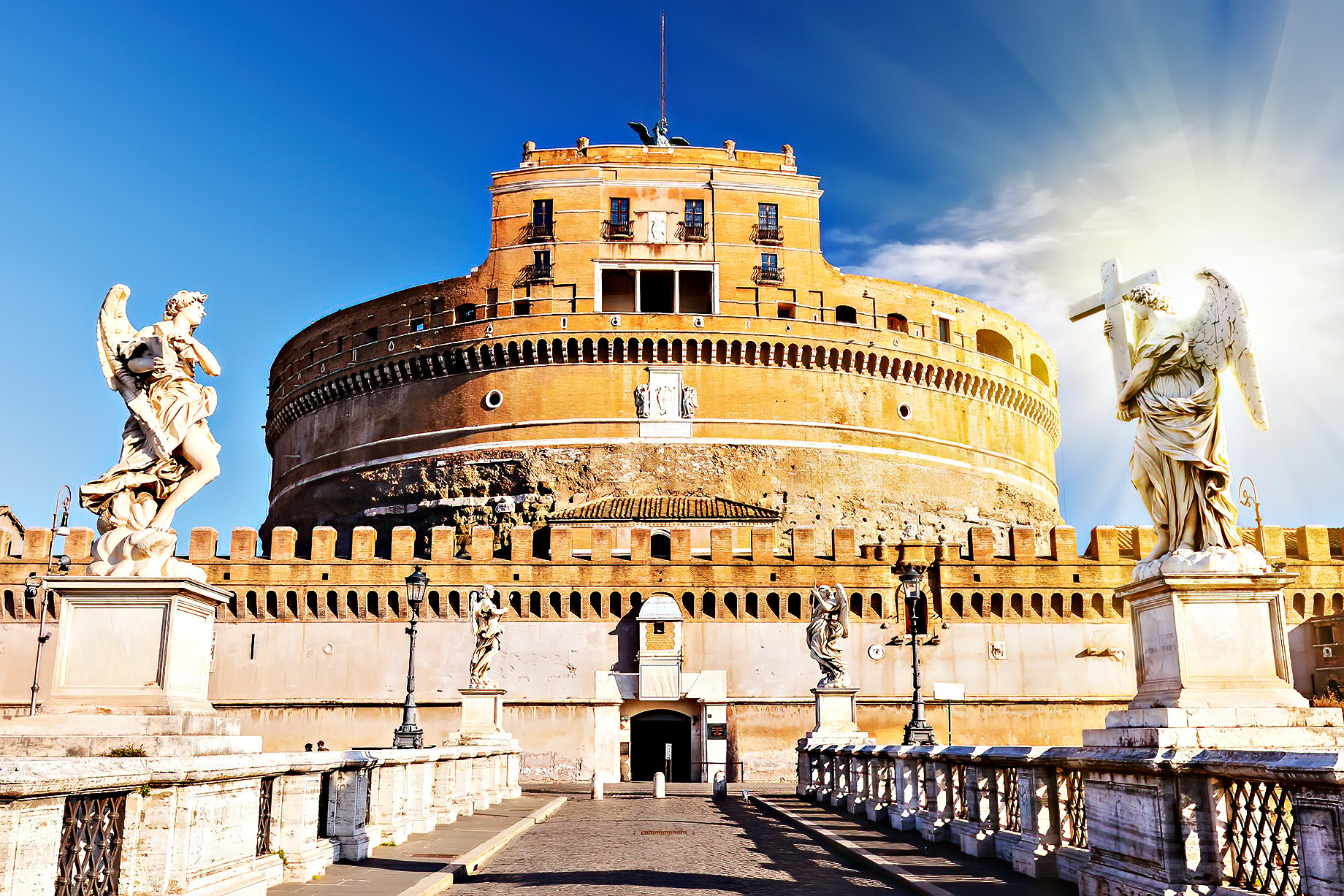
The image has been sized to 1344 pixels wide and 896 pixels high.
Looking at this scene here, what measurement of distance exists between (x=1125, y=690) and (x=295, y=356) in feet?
118

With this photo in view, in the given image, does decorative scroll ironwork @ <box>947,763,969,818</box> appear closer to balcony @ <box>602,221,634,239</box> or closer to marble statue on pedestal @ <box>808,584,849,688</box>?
marble statue on pedestal @ <box>808,584,849,688</box>

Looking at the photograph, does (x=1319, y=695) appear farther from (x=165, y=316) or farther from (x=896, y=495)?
(x=165, y=316)

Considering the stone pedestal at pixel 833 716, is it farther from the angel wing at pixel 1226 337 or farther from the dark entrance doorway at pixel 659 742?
the angel wing at pixel 1226 337

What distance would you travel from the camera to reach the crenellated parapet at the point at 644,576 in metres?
32.9

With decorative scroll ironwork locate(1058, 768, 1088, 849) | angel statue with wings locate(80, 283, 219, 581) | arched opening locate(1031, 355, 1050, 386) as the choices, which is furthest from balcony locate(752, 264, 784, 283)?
angel statue with wings locate(80, 283, 219, 581)

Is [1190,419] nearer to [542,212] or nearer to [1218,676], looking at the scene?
[1218,676]

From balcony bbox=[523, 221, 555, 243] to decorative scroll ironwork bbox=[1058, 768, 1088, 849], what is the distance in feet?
122

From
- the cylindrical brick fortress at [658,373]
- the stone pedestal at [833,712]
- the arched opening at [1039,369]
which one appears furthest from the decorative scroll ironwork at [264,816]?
the arched opening at [1039,369]

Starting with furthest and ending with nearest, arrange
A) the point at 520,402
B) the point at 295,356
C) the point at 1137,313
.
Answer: the point at 295,356
the point at 520,402
the point at 1137,313

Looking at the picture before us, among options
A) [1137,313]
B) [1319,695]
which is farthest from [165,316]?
[1319,695]

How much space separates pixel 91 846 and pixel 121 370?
2.96 metres

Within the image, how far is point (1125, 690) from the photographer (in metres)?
33.2

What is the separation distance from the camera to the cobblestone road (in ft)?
28.2

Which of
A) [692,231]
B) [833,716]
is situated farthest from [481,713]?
[692,231]
